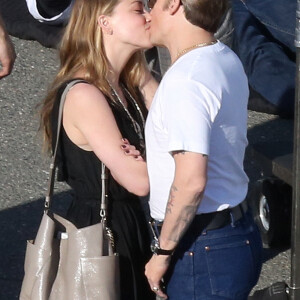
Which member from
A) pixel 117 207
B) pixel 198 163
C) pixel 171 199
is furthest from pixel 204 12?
pixel 117 207

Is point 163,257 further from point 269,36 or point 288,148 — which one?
point 269,36

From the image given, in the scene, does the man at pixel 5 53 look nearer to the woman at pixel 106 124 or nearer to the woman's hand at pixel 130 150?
the woman at pixel 106 124

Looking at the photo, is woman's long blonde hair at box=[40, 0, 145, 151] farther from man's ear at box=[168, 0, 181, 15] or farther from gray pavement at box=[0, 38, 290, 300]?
gray pavement at box=[0, 38, 290, 300]

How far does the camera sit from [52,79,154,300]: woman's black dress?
10.6 feet

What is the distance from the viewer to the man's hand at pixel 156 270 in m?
2.99

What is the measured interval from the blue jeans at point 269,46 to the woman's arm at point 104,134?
3.68 m

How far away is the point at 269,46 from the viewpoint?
23.6ft

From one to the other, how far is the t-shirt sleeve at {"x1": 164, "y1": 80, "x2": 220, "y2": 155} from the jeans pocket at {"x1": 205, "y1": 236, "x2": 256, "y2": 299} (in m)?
0.39

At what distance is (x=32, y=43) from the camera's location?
8.03m

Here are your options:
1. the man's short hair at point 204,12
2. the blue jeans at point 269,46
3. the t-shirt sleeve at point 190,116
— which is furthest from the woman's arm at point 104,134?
the blue jeans at point 269,46

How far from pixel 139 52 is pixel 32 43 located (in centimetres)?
466

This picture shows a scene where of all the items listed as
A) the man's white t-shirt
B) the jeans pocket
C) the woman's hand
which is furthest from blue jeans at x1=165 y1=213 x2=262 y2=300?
the woman's hand

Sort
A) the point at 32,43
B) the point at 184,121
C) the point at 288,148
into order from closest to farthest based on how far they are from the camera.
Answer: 1. the point at 184,121
2. the point at 288,148
3. the point at 32,43

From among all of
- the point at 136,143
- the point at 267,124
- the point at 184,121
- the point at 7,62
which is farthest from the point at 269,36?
the point at 184,121
